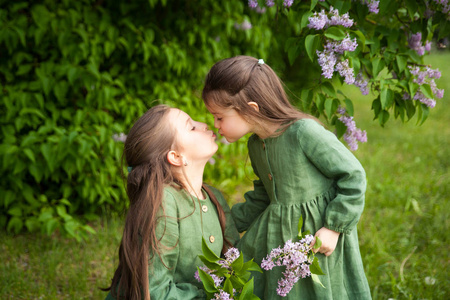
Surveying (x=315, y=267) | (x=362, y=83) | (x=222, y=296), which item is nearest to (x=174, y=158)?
(x=222, y=296)

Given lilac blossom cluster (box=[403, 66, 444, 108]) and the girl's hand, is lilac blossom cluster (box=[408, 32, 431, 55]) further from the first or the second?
the girl's hand

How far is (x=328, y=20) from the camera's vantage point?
190 centimetres

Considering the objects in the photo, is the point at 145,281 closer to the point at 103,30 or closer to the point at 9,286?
the point at 9,286

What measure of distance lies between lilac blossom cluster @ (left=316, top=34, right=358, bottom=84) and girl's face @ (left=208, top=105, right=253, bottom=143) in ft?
1.39

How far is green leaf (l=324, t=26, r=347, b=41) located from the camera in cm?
183

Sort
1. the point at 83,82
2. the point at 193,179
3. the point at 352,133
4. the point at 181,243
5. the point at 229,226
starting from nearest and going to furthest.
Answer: the point at 181,243, the point at 193,179, the point at 229,226, the point at 352,133, the point at 83,82

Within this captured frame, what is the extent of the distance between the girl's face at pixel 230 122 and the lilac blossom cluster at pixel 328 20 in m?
0.51

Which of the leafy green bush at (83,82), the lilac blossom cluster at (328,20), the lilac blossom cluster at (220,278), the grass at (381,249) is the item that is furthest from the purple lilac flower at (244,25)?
the lilac blossom cluster at (220,278)

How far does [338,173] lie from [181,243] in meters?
0.71

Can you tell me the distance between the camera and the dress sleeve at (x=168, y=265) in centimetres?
171

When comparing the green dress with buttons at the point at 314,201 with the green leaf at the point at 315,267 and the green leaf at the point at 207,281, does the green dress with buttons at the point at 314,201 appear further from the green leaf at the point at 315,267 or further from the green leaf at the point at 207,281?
the green leaf at the point at 207,281

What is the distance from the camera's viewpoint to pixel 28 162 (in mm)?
2973

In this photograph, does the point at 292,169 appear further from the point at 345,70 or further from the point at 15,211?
the point at 15,211

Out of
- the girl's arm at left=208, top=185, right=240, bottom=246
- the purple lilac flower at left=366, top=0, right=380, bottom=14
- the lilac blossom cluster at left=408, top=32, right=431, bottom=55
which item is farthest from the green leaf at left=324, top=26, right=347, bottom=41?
the girl's arm at left=208, top=185, right=240, bottom=246
